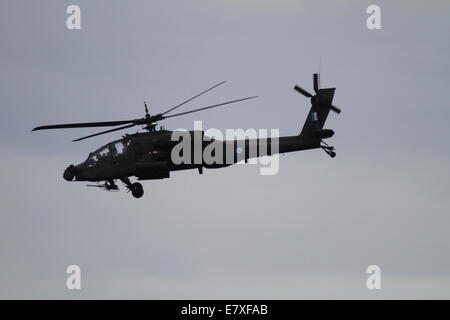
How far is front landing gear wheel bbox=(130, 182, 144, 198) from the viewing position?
68.1 m

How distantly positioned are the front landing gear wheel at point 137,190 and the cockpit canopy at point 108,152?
2426mm

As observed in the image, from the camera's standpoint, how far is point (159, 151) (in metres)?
66.6

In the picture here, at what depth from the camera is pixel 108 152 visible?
68.4 metres

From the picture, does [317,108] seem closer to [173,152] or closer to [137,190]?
[173,152]

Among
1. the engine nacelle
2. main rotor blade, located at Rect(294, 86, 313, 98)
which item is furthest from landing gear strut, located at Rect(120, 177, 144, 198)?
main rotor blade, located at Rect(294, 86, 313, 98)

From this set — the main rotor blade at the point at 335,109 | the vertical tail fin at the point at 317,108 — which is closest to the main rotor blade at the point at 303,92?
the vertical tail fin at the point at 317,108

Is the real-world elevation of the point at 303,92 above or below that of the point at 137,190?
above

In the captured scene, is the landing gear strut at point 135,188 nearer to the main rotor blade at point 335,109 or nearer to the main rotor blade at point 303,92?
the main rotor blade at point 303,92

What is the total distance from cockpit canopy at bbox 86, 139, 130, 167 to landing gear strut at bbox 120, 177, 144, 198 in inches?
74.8

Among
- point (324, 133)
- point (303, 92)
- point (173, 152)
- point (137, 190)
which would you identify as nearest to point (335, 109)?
point (303, 92)

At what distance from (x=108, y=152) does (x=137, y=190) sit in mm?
3416

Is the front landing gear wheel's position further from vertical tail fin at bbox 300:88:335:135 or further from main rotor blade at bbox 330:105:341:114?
main rotor blade at bbox 330:105:341:114
